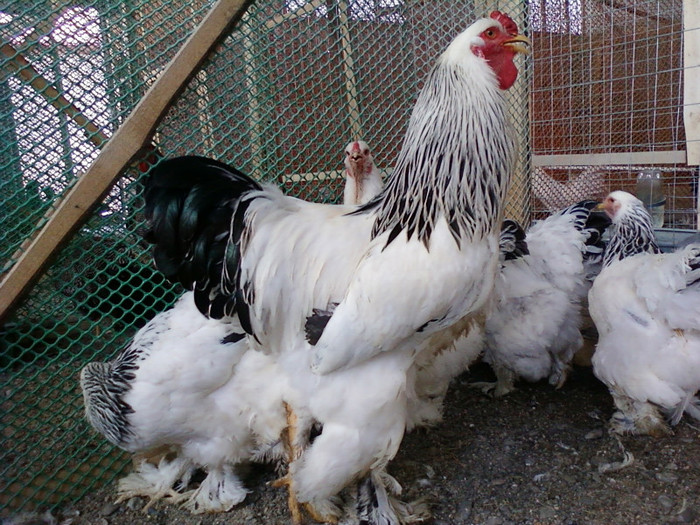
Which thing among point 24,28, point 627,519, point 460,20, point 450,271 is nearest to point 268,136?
point 24,28

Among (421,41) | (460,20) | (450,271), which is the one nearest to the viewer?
(450,271)

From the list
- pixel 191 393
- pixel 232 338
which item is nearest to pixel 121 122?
pixel 232 338

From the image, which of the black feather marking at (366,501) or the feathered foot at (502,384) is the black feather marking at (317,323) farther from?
the feathered foot at (502,384)

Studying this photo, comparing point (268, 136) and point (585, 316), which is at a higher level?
point (268, 136)

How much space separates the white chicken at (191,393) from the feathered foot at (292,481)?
55 millimetres

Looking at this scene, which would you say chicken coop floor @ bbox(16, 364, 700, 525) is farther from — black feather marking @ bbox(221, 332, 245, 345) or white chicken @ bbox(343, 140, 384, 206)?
white chicken @ bbox(343, 140, 384, 206)

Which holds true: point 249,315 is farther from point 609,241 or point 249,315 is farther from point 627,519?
point 609,241

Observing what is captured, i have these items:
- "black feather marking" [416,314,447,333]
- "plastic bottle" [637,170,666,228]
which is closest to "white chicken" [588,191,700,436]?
"black feather marking" [416,314,447,333]

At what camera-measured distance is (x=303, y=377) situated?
70.4 inches

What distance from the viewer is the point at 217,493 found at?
2.13 metres

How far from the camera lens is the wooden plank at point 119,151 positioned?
1.94 m

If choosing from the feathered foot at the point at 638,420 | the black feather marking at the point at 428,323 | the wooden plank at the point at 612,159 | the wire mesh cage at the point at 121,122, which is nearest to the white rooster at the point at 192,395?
the wire mesh cage at the point at 121,122

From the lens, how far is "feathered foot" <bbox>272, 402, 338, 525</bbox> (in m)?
1.88

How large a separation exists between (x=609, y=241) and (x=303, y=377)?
8.19ft
